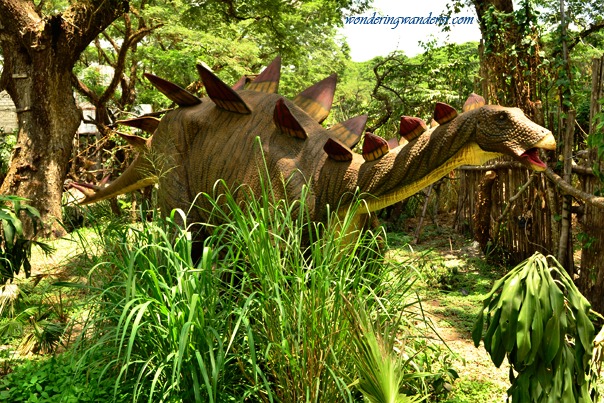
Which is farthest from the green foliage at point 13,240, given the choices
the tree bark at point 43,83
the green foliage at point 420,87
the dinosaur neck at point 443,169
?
the green foliage at point 420,87

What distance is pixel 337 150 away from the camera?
307 cm

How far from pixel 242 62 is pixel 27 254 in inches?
266

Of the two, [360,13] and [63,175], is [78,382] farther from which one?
[360,13]

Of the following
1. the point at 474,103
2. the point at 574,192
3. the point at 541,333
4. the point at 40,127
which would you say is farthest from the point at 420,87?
the point at 541,333

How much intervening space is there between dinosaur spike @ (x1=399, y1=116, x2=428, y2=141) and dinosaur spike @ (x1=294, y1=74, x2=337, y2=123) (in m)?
0.86

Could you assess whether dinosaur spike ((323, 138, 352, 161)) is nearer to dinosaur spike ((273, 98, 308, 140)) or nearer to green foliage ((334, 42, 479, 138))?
dinosaur spike ((273, 98, 308, 140))

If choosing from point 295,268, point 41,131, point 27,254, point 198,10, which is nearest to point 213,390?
point 295,268

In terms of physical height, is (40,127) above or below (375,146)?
above

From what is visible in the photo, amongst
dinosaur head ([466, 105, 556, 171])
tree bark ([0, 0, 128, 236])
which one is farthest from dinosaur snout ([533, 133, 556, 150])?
tree bark ([0, 0, 128, 236])

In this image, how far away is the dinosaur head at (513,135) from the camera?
8.16 ft

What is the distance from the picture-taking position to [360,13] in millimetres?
10797

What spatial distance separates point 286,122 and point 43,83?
5.10m

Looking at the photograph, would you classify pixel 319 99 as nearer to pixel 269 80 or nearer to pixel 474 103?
pixel 269 80

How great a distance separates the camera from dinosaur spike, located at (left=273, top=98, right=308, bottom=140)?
3.18m
